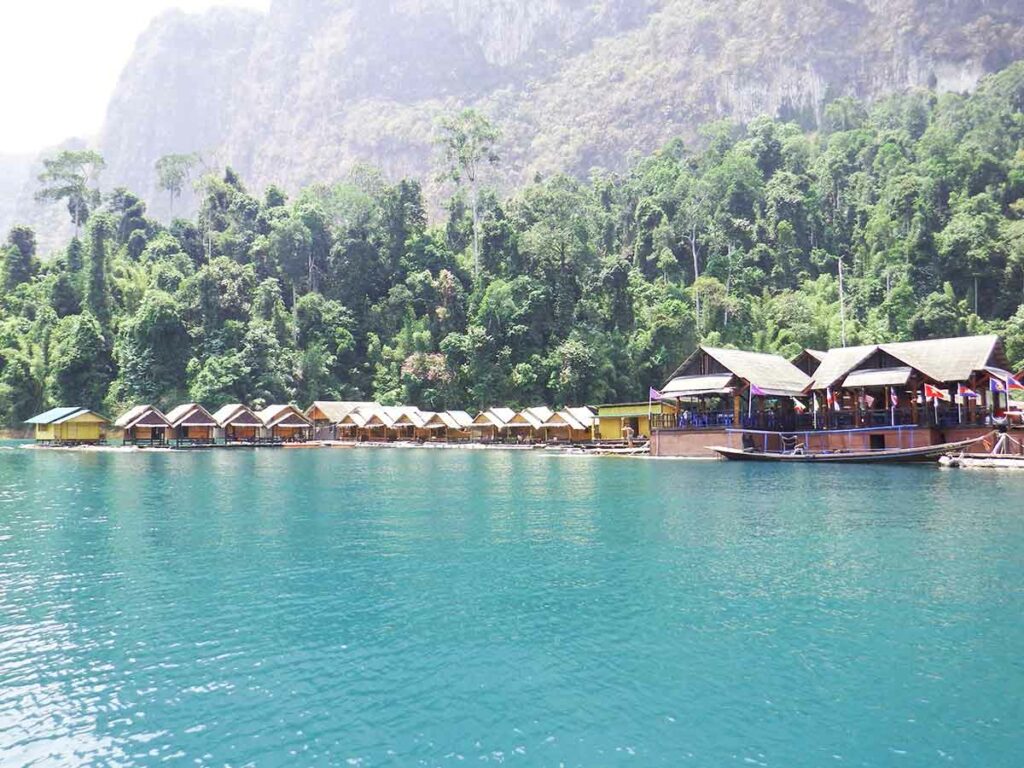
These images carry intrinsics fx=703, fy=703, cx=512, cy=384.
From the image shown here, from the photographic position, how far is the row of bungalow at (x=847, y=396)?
41.0 m

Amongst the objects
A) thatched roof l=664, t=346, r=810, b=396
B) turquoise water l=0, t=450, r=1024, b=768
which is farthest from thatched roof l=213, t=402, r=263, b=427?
turquoise water l=0, t=450, r=1024, b=768

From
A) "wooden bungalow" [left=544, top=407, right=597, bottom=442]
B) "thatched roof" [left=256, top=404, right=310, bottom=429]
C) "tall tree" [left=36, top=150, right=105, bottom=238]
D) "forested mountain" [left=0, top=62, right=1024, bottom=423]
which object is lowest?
"wooden bungalow" [left=544, top=407, right=597, bottom=442]

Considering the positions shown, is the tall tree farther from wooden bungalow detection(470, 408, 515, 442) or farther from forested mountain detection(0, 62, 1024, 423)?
wooden bungalow detection(470, 408, 515, 442)

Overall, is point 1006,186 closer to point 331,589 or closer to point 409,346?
point 409,346

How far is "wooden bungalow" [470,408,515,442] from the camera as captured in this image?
7062 centimetres

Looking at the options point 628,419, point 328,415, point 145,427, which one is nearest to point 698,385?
point 628,419

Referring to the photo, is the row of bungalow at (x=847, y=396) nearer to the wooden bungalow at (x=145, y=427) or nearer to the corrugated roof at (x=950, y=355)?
the corrugated roof at (x=950, y=355)

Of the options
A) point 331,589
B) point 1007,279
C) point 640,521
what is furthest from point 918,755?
point 1007,279

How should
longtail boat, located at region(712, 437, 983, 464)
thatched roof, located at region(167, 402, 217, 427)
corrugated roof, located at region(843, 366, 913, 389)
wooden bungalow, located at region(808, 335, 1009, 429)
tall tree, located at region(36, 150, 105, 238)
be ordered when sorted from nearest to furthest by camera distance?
longtail boat, located at region(712, 437, 983, 464) < wooden bungalow, located at region(808, 335, 1009, 429) < corrugated roof, located at region(843, 366, 913, 389) < thatched roof, located at region(167, 402, 217, 427) < tall tree, located at region(36, 150, 105, 238)

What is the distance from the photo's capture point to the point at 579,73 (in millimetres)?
175375

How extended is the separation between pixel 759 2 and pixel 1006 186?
99.5m

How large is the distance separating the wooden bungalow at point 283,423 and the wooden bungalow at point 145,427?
9.01 m

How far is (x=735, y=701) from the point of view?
8.95m

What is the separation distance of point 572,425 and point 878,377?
29.1m
